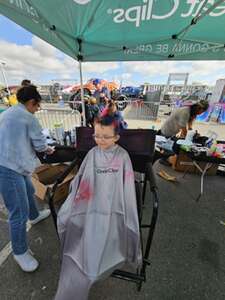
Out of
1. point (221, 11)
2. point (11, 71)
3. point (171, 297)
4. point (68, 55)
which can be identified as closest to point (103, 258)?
point (171, 297)

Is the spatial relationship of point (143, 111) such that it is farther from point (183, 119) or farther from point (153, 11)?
point (153, 11)

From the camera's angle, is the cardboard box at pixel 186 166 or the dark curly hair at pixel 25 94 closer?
the dark curly hair at pixel 25 94

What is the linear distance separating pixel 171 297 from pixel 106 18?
265 cm

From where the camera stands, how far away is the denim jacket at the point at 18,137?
3.21 feet

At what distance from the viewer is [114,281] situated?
46.0 inches

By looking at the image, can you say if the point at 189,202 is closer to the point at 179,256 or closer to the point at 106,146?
the point at 179,256

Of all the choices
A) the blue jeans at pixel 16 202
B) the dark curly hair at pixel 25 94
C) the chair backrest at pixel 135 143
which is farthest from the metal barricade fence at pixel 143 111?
the blue jeans at pixel 16 202

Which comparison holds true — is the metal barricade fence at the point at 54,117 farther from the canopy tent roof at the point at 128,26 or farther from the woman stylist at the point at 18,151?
the woman stylist at the point at 18,151

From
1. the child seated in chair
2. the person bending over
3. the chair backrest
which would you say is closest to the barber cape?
the child seated in chair

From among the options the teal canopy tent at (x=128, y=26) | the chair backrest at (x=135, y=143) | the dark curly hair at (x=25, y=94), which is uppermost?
the teal canopy tent at (x=128, y=26)

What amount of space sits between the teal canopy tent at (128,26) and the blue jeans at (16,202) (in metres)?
1.42

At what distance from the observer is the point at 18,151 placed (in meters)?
1.02

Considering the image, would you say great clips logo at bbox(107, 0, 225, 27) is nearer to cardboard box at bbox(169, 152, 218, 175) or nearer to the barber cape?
the barber cape

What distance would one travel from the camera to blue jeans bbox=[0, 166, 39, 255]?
1.05 metres
